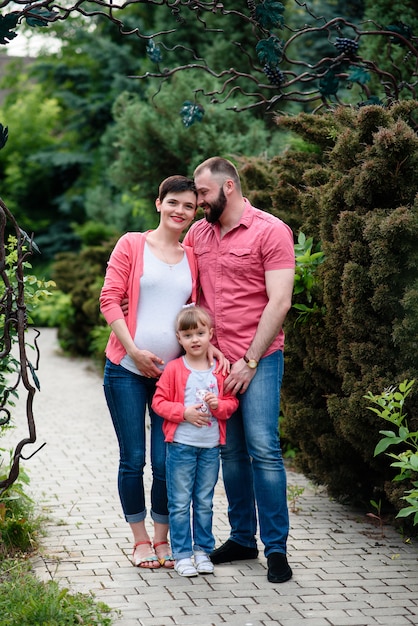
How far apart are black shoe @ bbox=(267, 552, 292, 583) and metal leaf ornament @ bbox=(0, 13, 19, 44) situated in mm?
2762

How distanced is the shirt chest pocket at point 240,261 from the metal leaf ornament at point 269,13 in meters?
1.51

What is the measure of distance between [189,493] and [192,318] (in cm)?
90

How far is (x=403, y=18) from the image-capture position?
919 cm

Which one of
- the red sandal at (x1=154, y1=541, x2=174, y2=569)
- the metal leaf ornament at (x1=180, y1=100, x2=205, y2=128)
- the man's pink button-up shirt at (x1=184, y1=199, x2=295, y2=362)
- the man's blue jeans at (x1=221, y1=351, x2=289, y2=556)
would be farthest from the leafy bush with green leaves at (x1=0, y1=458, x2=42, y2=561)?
the metal leaf ornament at (x1=180, y1=100, x2=205, y2=128)

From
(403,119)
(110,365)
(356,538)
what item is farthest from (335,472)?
(403,119)

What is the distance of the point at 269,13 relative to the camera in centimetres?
505

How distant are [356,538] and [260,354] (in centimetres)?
154

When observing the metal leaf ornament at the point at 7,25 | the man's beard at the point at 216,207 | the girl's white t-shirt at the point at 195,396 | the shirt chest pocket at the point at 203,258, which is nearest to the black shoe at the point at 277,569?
the girl's white t-shirt at the point at 195,396

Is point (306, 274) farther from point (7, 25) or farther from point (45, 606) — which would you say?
point (45, 606)

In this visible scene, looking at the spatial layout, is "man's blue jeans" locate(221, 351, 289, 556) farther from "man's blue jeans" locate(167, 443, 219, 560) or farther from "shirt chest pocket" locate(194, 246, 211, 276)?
"shirt chest pocket" locate(194, 246, 211, 276)

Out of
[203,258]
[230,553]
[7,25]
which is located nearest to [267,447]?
[230,553]

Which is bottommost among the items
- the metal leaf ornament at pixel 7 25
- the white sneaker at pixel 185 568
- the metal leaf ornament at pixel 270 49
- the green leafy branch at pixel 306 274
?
the white sneaker at pixel 185 568

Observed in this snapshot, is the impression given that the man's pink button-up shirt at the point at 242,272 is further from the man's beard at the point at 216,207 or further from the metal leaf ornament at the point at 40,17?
the metal leaf ornament at the point at 40,17

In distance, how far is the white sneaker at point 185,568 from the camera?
4461 millimetres
